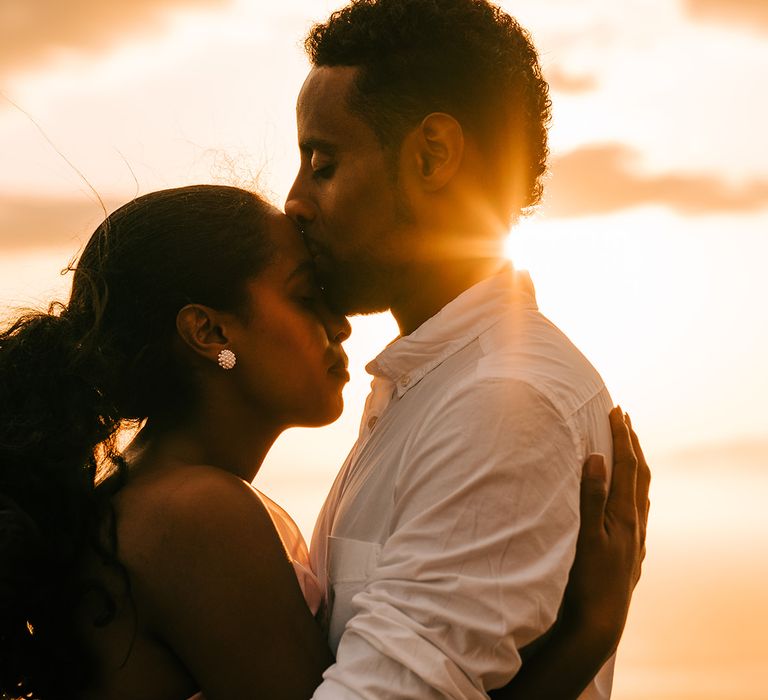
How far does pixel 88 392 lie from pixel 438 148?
112 cm

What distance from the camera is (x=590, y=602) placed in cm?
236

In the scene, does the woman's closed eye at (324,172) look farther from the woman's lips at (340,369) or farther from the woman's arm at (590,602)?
the woman's arm at (590,602)

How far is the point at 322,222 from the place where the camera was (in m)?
2.88

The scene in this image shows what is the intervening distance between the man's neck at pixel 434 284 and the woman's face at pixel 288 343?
0.23m

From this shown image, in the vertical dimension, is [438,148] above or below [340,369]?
above

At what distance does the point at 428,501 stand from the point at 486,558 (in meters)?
0.19

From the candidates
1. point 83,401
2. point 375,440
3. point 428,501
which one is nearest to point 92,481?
point 83,401

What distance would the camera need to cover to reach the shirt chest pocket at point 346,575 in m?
2.37

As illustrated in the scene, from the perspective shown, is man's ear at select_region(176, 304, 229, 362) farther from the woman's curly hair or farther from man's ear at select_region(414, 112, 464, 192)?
man's ear at select_region(414, 112, 464, 192)

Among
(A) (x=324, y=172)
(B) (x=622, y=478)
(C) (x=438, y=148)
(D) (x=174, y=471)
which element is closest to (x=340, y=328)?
(A) (x=324, y=172)

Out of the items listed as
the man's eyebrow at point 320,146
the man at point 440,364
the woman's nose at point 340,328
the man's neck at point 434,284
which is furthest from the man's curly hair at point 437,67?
the woman's nose at point 340,328

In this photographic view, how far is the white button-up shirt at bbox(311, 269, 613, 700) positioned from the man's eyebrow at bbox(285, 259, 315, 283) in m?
0.60

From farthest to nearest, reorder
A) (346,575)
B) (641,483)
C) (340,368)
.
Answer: (340,368)
(641,483)
(346,575)

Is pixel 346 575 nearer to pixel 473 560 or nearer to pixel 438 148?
pixel 473 560
